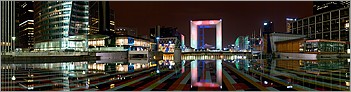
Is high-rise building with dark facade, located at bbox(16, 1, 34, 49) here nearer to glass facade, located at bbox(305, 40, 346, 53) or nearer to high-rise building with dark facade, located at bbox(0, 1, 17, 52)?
high-rise building with dark facade, located at bbox(0, 1, 17, 52)

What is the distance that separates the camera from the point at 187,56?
401ft

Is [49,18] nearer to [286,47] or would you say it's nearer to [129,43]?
[129,43]

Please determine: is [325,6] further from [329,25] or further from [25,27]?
[25,27]

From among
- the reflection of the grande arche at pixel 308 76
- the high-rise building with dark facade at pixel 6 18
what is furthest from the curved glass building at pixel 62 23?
the reflection of the grande arche at pixel 308 76

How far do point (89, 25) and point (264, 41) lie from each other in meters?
76.0

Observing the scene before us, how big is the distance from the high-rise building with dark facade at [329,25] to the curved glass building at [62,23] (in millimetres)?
95424

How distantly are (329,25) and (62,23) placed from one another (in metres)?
107

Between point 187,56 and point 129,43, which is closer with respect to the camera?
point 129,43

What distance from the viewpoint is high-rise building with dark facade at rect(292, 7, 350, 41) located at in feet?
319

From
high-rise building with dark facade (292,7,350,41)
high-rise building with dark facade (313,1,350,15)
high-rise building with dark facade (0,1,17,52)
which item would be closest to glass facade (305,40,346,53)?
high-rise building with dark facade (292,7,350,41)

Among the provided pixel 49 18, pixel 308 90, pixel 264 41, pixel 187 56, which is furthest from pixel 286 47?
pixel 49 18

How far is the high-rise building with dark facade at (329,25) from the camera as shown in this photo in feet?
319

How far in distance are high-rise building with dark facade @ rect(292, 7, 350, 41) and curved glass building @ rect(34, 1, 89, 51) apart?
95424mm

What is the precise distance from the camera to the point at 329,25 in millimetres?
107000
